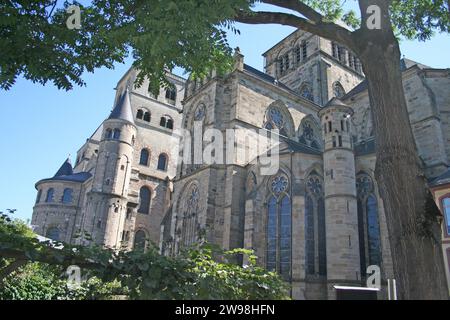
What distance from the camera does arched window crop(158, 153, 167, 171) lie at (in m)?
35.6

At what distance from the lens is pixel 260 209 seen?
18.5 metres

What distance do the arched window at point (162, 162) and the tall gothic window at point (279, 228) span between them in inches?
742

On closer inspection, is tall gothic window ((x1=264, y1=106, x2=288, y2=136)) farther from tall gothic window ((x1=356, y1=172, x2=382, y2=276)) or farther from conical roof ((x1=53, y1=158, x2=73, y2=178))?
conical roof ((x1=53, y1=158, x2=73, y2=178))

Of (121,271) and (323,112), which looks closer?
(121,271)

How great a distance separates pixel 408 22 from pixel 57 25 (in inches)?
300

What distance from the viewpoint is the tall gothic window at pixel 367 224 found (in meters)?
16.6

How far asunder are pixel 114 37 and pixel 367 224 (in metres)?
15.2

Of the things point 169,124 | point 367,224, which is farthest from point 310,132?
point 169,124

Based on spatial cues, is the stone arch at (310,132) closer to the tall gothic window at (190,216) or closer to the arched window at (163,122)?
the tall gothic window at (190,216)

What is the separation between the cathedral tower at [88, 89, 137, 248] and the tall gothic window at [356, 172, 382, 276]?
16.3 m

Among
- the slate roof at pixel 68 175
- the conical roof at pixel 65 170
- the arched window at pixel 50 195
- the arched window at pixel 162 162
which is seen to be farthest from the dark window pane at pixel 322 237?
the conical roof at pixel 65 170
